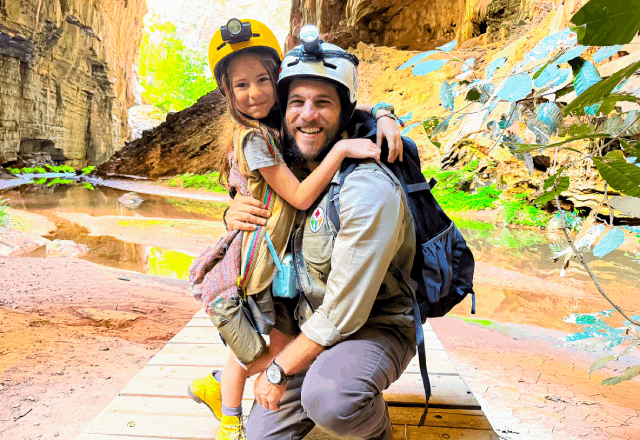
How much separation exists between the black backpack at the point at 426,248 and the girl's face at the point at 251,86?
13.4 inches

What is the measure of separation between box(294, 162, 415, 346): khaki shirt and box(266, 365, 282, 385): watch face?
0.47 ft

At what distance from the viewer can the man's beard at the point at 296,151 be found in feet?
4.48

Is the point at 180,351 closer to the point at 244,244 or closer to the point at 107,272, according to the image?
the point at 244,244

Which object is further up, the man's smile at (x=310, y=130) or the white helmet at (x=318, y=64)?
the white helmet at (x=318, y=64)

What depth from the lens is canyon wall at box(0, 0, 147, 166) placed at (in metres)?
10.7

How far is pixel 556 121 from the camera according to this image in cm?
95

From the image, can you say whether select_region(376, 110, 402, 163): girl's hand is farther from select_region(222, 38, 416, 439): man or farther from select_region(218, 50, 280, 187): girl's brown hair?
select_region(218, 50, 280, 187): girl's brown hair

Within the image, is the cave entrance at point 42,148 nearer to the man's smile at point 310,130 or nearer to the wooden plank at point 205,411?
the wooden plank at point 205,411

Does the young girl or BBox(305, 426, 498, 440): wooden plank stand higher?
the young girl

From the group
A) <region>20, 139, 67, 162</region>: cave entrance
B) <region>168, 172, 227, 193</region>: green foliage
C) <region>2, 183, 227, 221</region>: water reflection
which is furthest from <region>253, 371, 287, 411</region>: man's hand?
<region>20, 139, 67, 162</region>: cave entrance

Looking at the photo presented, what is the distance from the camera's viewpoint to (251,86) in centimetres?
134

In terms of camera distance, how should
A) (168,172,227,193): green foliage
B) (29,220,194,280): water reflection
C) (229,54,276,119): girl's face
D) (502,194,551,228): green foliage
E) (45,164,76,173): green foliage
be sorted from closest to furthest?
(229,54,276,119): girl's face < (29,220,194,280): water reflection < (502,194,551,228): green foliage < (168,172,227,193): green foliage < (45,164,76,173): green foliage

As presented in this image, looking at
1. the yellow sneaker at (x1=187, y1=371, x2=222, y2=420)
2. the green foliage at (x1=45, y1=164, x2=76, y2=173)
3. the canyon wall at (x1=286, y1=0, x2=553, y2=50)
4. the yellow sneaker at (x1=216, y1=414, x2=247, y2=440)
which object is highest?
the canyon wall at (x1=286, y1=0, x2=553, y2=50)

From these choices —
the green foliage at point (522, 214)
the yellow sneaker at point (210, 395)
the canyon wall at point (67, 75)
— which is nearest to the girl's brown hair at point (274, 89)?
the yellow sneaker at point (210, 395)
